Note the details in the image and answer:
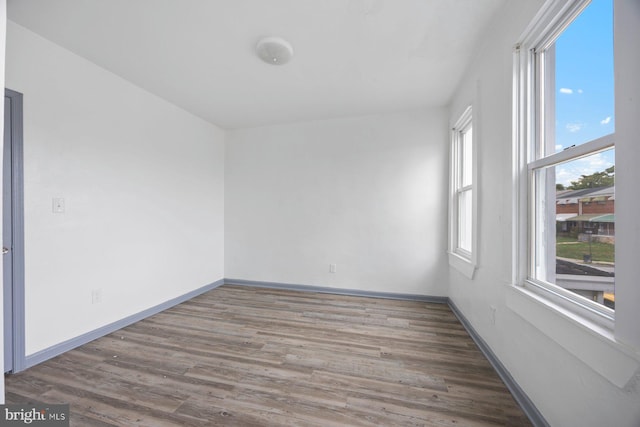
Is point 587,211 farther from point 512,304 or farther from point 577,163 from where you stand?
point 512,304

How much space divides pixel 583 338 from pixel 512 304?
0.53 meters

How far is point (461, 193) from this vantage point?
2.82 m

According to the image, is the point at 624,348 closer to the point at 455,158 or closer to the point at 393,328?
the point at 393,328

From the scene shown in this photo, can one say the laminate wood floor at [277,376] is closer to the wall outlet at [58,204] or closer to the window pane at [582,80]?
the wall outlet at [58,204]

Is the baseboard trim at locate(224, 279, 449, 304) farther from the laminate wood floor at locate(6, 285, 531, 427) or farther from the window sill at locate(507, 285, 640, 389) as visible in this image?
the window sill at locate(507, 285, 640, 389)

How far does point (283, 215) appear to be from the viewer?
370 centimetres

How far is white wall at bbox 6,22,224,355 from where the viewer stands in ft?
6.06

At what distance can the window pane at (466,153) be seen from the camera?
2.66 meters

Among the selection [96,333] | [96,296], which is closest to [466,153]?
[96,296]

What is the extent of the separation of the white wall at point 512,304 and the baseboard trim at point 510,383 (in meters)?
0.05

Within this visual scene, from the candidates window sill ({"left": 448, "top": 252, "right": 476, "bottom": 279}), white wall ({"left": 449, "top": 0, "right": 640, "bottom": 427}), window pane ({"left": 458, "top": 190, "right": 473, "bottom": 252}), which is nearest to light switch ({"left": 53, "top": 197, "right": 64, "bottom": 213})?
white wall ({"left": 449, "top": 0, "right": 640, "bottom": 427})

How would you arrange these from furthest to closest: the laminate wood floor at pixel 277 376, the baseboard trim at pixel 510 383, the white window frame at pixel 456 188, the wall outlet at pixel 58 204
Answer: the white window frame at pixel 456 188, the wall outlet at pixel 58 204, the laminate wood floor at pixel 277 376, the baseboard trim at pixel 510 383

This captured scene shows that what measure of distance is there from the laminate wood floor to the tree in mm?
1309

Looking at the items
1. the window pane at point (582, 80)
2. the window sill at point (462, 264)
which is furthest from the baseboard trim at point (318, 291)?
the window pane at point (582, 80)
